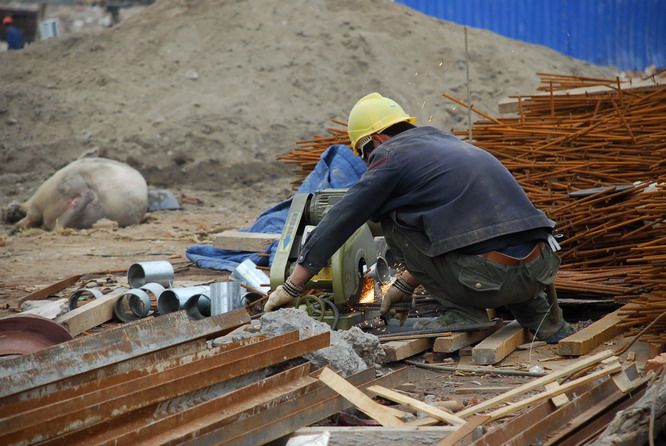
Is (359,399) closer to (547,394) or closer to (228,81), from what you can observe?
(547,394)

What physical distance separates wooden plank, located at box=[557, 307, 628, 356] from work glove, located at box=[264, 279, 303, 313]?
1.44 metres

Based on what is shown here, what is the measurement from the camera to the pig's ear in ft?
35.2

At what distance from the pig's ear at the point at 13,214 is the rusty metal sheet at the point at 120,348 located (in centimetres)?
771

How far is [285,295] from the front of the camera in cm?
432

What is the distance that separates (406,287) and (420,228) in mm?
Result: 453

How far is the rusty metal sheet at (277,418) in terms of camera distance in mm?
2721

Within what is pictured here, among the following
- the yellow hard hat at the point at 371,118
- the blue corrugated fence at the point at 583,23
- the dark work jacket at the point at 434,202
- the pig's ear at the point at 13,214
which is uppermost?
the blue corrugated fence at the point at 583,23

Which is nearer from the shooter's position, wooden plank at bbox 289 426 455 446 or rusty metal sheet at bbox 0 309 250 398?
wooden plank at bbox 289 426 455 446

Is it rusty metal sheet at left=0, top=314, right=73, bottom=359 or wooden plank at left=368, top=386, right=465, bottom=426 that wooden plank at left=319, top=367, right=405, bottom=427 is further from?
rusty metal sheet at left=0, top=314, right=73, bottom=359

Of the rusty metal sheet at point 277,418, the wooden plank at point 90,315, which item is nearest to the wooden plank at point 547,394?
the rusty metal sheet at point 277,418

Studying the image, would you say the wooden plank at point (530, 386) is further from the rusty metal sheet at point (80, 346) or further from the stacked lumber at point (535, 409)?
the rusty metal sheet at point (80, 346)

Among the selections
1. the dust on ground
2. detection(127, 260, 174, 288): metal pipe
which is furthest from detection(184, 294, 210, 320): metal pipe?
the dust on ground

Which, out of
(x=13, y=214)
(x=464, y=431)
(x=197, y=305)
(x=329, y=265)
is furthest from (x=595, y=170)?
(x=13, y=214)

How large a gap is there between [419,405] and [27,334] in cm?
206
